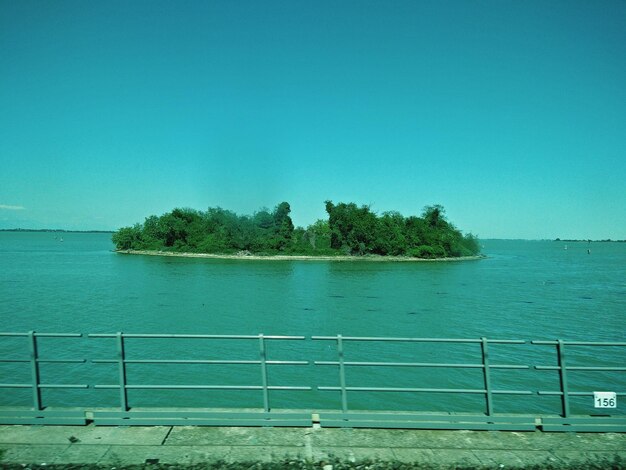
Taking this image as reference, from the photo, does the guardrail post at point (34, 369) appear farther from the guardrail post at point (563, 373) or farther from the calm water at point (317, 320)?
the calm water at point (317, 320)

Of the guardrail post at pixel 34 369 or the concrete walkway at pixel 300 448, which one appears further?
the guardrail post at pixel 34 369

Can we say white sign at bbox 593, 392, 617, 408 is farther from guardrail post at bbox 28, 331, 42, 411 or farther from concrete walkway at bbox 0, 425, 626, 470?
guardrail post at bbox 28, 331, 42, 411

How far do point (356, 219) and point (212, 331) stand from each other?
306 feet

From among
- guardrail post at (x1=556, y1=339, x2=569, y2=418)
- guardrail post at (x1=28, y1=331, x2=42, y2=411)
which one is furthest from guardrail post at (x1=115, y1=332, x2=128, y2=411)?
guardrail post at (x1=556, y1=339, x2=569, y2=418)

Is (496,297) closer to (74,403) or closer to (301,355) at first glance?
(301,355)

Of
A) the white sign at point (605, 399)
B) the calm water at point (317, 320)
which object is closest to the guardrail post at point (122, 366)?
the white sign at point (605, 399)

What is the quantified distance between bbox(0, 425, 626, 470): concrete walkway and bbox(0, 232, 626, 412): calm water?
1125cm

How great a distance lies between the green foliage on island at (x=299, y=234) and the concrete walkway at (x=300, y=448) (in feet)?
372

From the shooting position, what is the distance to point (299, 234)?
14125 centimetres

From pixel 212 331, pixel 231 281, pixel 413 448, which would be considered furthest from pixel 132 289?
pixel 413 448

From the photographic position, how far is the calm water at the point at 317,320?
20.3 meters

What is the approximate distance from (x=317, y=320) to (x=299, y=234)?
347 ft

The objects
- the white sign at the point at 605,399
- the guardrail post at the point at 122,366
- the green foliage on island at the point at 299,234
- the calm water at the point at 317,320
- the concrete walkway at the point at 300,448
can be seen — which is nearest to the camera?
the concrete walkway at the point at 300,448

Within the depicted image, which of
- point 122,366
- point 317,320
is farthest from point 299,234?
point 122,366
